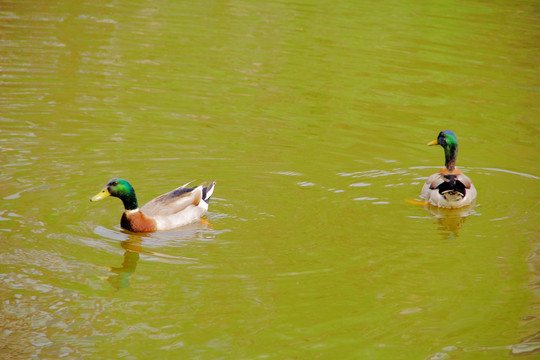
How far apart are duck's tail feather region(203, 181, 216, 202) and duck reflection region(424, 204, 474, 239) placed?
9.79 feet

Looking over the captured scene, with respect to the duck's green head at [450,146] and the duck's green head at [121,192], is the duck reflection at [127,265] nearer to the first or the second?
the duck's green head at [121,192]

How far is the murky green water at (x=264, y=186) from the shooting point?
7113mm

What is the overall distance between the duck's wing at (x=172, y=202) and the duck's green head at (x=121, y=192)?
0.25m

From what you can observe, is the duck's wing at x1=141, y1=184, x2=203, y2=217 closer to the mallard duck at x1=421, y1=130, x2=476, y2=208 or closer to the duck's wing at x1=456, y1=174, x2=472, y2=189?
the mallard duck at x1=421, y1=130, x2=476, y2=208

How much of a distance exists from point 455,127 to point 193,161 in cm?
517

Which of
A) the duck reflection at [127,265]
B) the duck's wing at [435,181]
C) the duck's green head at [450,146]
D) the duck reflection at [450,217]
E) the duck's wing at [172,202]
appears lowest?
the duck reflection at [127,265]

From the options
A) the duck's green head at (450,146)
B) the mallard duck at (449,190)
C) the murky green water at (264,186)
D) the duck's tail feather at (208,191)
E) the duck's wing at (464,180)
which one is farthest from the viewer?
the duck's green head at (450,146)

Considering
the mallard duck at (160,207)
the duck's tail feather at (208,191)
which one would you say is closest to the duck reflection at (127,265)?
the mallard duck at (160,207)

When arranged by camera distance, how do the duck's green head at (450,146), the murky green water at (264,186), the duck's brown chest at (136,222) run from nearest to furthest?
the murky green water at (264,186) < the duck's brown chest at (136,222) < the duck's green head at (450,146)

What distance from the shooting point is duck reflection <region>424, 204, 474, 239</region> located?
9671 millimetres

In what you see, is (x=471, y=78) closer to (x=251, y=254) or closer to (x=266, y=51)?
(x=266, y=51)

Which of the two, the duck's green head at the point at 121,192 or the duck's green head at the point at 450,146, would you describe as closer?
the duck's green head at the point at 121,192

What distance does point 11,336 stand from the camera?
6648mm

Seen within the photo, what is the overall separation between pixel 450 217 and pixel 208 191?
3.28m
